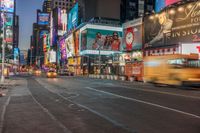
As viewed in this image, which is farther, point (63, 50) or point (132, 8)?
point (63, 50)

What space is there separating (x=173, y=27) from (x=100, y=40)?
72834 millimetres

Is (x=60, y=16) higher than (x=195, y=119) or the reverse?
higher

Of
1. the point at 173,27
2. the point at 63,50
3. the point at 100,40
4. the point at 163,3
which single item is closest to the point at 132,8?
the point at 100,40

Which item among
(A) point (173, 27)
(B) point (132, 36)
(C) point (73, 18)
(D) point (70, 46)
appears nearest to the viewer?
(A) point (173, 27)

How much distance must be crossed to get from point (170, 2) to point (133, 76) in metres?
19.2

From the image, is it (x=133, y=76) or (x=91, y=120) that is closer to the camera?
(x=91, y=120)

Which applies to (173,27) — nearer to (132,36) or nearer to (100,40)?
(132,36)

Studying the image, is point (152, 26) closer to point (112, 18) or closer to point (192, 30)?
point (192, 30)

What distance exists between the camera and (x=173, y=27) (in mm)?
60375

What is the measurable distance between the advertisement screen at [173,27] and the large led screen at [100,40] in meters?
58.5

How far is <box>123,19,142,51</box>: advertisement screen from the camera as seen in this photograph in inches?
2933

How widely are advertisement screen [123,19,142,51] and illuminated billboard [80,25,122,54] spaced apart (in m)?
46.7

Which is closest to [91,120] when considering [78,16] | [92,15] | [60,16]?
[92,15]

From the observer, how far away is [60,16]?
196 meters
